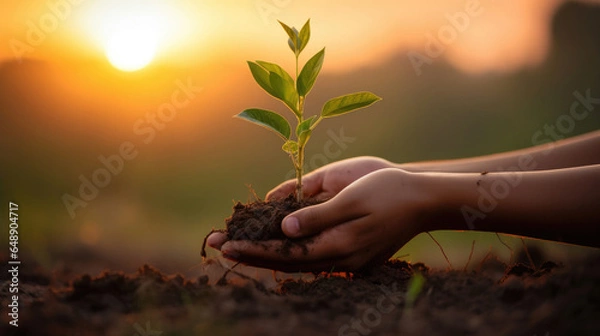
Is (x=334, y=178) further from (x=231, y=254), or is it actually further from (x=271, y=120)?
(x=231, y=254)

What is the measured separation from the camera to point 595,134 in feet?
7.80

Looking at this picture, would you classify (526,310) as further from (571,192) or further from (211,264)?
(211,264)

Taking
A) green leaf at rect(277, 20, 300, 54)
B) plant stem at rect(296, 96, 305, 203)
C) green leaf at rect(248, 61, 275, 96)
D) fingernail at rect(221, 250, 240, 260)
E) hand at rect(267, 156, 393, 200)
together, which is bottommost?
fingernail at rect(221, 250, 240, 260)

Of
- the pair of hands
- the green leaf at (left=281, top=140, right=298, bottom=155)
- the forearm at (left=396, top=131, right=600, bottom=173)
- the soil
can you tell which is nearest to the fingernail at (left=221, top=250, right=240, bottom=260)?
the pair of hands

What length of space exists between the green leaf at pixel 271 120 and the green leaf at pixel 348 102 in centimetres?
17

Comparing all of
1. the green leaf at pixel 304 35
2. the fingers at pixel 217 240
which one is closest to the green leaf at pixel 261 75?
the green leaf at pixel 304 35

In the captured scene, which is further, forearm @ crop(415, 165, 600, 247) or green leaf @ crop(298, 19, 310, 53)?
green leaf @ crop(298, 19, 310, 53)

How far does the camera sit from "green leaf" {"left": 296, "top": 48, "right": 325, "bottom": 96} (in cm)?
206

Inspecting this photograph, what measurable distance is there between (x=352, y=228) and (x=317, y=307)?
17.4 inches

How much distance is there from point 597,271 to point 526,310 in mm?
255

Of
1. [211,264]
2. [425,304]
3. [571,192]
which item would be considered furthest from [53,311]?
[571,192]

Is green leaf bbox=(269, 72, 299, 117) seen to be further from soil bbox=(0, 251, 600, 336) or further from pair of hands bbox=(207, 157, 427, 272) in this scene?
soil bbox=(0, 251, 600, 336)

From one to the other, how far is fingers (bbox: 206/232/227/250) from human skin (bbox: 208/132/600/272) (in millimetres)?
83

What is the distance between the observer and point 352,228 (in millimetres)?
1830
